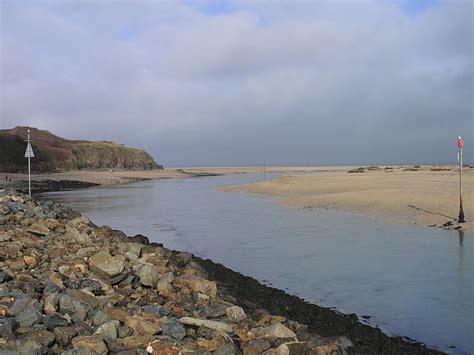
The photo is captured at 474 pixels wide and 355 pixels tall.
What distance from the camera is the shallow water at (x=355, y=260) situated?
8.20m

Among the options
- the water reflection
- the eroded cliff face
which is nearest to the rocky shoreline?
the water reflection

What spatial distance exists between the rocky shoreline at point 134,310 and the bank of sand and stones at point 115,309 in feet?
0.04

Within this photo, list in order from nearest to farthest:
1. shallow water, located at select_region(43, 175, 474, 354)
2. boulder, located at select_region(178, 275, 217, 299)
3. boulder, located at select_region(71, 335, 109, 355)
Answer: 1. boulder, located at select_region(71, 335, 109, 355)
2. boulder, located at select_region(178, 275, 217, 299)
3. shallow water, located at select_region(43, 175, 474, 354)

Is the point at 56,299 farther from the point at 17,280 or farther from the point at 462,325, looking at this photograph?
the point at 462,325

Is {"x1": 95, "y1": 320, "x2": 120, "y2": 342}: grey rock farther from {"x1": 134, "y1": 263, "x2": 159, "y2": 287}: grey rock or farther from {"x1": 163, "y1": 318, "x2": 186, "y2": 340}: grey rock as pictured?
{"x1": 134, "y1": 263, "x2": 159, "y2": 287}: grey rock

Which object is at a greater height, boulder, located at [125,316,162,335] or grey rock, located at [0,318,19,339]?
grey rock, located at [0,318,19,339]

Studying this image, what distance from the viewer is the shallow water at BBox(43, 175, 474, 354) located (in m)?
8.20

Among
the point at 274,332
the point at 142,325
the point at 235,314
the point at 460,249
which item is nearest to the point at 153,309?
the point at 142,325

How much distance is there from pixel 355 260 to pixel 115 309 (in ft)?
26.9

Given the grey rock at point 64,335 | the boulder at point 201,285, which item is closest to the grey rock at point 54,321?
the grey rock at point 64,335

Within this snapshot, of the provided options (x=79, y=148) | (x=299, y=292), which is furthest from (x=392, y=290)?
(x=79, y=148)

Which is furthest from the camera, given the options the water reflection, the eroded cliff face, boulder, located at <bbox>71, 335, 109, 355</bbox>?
the eroded cliff face

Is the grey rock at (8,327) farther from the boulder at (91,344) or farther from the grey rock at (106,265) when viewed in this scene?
the grey rock at (106,265)

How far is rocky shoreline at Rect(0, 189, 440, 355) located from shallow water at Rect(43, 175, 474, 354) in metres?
0.83
